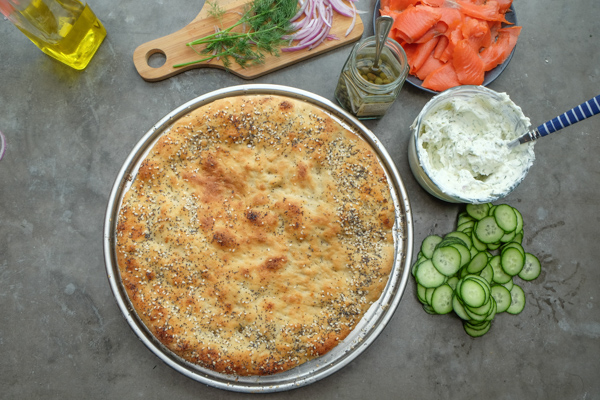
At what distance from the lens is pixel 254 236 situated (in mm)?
2861

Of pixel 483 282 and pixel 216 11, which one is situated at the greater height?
pixel 216 11

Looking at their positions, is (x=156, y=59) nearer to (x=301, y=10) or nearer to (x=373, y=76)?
(x=301, y=10)

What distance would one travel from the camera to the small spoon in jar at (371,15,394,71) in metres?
2.75

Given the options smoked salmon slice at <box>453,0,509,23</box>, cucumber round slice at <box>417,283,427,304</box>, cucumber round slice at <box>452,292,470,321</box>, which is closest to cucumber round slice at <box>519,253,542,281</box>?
cucumber round slice at <box>452,292,470,321</box>

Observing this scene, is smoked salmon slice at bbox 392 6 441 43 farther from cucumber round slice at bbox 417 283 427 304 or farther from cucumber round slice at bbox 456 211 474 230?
cucumber round slice at bbox 417 283 427 304

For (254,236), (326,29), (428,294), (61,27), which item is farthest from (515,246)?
(61,27)

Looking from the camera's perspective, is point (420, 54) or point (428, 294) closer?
point (428, 294)

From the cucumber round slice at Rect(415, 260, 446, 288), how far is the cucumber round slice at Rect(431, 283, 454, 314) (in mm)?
80

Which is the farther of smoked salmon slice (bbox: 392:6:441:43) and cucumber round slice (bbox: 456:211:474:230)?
cucumber round slice (bbox: 456:211:474:230)

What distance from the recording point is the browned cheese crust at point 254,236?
9.20 ft

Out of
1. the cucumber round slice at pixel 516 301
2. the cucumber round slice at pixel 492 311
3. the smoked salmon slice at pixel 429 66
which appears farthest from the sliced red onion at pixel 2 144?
the cucumber round slice at pixel 516 301

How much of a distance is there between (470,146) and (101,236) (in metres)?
2.97

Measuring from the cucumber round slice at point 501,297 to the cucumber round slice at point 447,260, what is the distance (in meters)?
0.46

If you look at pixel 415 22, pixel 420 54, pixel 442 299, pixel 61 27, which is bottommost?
pixel 442 299
